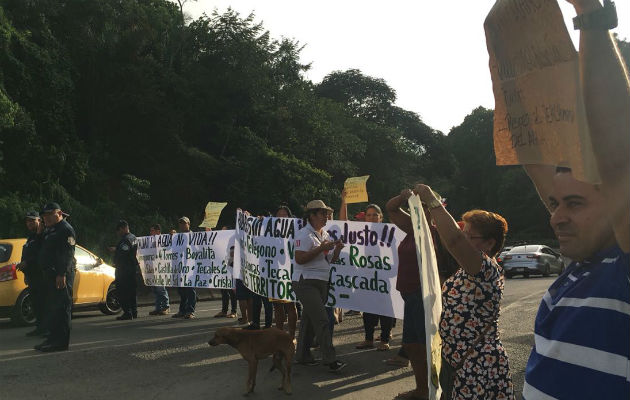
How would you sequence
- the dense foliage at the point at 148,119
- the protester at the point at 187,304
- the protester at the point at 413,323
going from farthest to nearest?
the dense foliage at the point at 148,119
the protester at the point at 187,304
the protester at the point at 413,323

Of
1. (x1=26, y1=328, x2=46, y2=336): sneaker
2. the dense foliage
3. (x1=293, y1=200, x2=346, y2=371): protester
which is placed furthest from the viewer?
the dense foliage

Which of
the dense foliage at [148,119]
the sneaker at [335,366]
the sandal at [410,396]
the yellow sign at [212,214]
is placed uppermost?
the dense foliage at [148,119]

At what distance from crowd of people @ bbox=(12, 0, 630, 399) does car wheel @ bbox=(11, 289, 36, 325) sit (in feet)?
21.1

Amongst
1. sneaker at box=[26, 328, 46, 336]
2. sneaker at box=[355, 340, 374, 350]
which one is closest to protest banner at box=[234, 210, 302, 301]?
sneaker at box=[355, 340, 374, 350]

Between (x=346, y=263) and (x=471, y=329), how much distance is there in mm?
5379

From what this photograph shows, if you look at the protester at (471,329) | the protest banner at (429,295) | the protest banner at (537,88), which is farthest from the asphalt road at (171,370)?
the protest banner at (537,88)

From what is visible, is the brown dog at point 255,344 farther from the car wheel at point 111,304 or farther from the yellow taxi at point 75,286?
the car wheel at point 111,304

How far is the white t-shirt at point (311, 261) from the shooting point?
7039mm

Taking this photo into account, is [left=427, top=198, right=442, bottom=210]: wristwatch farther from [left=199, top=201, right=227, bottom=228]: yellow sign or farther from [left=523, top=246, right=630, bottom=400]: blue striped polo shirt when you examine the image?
[left=199, top=201, right=227, bottom=228]: yellow sign

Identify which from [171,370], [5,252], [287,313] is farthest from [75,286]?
[171,370]

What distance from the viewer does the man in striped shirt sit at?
57.8 inches

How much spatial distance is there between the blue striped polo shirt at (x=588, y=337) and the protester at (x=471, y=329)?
1251mm

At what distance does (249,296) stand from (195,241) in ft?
7.99

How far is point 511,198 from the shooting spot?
62.3m
